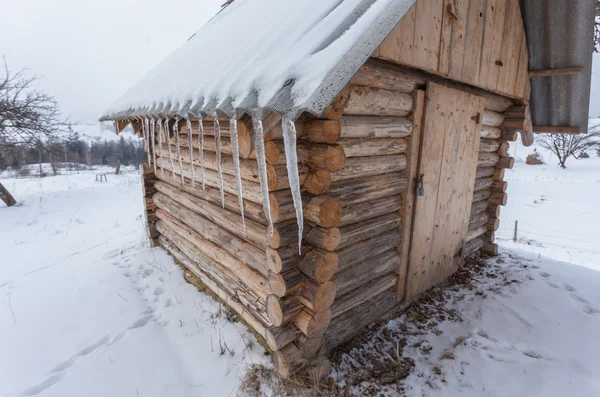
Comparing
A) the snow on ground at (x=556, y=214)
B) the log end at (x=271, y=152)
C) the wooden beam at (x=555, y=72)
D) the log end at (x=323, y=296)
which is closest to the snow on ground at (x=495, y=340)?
the log end at (x=323, y=296)

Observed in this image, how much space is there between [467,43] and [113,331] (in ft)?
18.1

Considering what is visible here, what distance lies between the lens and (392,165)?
326cm

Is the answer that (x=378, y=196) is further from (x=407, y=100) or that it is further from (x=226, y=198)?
(x=226, y=198)

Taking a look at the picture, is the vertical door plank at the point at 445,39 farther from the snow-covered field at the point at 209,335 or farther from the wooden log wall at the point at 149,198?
the wooden log wall at the point at 149,198

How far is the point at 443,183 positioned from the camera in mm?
4027

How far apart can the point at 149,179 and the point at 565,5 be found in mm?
7023

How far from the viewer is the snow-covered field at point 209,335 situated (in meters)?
2.87

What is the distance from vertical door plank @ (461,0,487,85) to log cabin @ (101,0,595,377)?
0.09 feet

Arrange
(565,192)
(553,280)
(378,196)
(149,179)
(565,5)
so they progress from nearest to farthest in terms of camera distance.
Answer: (378,196) < (565,5) < (553,280) < (149,179) < (565,192)

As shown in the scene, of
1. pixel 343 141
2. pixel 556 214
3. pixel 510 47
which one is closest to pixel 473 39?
pixel 510 47

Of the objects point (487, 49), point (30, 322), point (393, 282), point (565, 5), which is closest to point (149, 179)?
point (30, 322)

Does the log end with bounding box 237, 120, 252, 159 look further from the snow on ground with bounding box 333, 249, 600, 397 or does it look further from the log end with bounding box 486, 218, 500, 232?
the log end with bounding box 486, 218, 500, 232

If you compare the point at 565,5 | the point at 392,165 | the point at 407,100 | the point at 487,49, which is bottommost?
the point at 392,165

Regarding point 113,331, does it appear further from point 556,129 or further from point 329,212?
point 556,129
